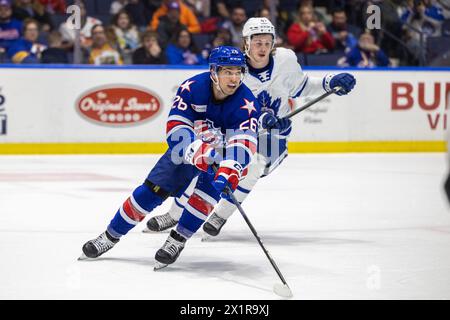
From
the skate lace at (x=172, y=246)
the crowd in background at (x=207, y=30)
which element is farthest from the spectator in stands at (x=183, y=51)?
the skate lace at (x=172, y=246)

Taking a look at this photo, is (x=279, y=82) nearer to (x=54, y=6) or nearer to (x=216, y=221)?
(x=216, y=221)

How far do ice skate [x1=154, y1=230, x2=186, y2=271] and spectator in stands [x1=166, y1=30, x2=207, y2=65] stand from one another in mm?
6121

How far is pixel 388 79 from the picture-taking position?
36.1 ft

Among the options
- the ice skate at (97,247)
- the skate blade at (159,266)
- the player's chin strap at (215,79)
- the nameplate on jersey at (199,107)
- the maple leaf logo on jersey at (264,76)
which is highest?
the player's chin strap at (215,79)

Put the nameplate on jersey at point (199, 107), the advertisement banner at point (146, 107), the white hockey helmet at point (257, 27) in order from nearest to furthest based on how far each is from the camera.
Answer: the nameplate on jersey at point (199, 107)
the white hockey helmet at point (257, 27)
the advertisement banner at point (146, 107)

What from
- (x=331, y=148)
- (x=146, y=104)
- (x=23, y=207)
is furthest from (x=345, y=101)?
(x=23, y=207)

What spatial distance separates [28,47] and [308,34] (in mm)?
3012

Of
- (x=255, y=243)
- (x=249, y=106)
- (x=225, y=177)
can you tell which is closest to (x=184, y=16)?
(x=255, y=243)

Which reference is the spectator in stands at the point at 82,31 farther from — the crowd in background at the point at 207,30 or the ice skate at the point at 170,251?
the ice skate at the point at 170,251

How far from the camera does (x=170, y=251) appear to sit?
4.56 meters

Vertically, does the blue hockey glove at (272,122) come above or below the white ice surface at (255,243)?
above

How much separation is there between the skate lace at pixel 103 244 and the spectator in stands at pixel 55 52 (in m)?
5.78

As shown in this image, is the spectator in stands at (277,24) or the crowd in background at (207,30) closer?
the crowd in background at (207,30)

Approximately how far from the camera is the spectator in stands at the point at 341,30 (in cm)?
1126
